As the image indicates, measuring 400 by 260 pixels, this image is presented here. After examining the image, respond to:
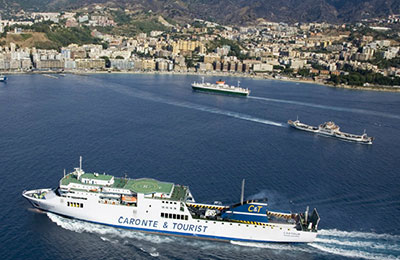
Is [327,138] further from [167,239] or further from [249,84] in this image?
[249,84]

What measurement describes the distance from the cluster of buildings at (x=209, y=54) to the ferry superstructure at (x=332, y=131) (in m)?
30.7

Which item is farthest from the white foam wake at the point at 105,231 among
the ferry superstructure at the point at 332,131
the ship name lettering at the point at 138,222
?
the ferry superstructure at the point at 332,131

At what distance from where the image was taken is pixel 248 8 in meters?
143

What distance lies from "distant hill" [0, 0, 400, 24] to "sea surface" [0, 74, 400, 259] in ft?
293

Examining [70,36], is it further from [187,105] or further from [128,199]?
[128,199]

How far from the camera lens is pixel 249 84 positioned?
48281 millimetres

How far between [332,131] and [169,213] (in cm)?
1561

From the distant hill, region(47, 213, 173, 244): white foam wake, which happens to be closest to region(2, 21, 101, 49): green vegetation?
the distant hill

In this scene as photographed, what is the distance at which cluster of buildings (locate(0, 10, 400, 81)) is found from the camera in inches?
2130

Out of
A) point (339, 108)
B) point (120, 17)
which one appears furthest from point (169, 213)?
point (120, 17)

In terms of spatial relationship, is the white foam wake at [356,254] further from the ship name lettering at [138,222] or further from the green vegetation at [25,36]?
the green vegetation at [25,36]

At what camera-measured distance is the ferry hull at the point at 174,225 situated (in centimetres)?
1190

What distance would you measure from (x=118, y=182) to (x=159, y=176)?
3.07 metres

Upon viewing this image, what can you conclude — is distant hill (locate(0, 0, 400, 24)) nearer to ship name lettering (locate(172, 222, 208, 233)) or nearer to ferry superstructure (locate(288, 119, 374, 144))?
ferry superstructure (locate(288, 119, 374, 144))
